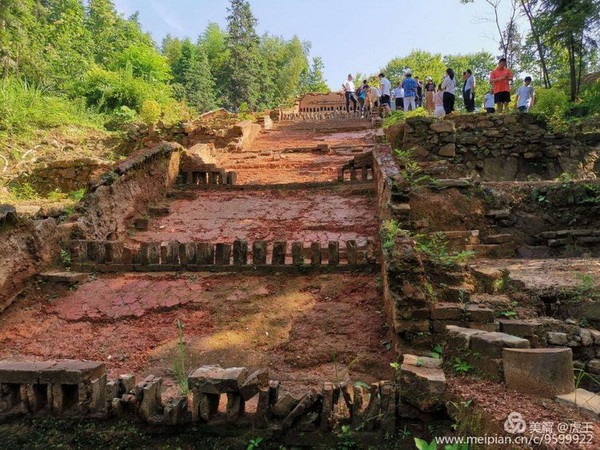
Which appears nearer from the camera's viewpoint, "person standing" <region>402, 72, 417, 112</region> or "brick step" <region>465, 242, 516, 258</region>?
"brick step" <region>465, 242, 516, 258</region>

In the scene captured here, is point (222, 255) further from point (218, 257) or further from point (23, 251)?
point (23, 251)

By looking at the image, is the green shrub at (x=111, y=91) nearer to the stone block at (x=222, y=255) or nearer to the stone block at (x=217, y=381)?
the stone block at (x=222, y=255)

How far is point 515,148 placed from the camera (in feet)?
35.9

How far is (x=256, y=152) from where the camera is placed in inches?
444

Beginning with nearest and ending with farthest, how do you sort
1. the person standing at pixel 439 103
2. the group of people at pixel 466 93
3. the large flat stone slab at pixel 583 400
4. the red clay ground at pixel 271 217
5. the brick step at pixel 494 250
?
the large flat stone slab at pixel 583 400, the red clay ground at pixel 271 217, the brick step at pixel 494 250, the group of people at pixel 466 93, the person standing at pixel 439 103

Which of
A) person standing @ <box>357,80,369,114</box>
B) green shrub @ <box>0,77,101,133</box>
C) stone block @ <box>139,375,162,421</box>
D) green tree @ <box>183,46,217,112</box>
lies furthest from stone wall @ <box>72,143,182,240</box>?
green tree @ <box>183,46,217,112</box>

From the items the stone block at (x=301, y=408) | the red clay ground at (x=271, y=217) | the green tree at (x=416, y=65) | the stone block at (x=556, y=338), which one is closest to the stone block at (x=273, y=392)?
the stone block at (x=301, y=408)

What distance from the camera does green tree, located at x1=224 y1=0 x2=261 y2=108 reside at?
36531 mm

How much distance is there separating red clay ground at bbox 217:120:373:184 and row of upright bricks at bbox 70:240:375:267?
3573 millimetres

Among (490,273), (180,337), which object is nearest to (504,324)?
(490,273)

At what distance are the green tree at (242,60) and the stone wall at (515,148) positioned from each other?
28290 millimetres

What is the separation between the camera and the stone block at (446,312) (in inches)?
122

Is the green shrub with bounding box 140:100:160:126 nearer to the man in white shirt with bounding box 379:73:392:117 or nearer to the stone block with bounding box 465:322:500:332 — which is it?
the man in white shirt with bounding box 379:73:392:117

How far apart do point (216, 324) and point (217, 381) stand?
146 centimetres
